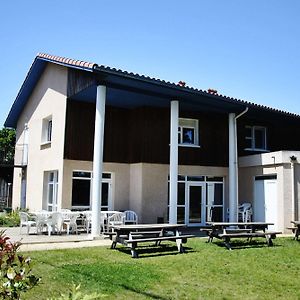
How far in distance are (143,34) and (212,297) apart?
7.84 metres

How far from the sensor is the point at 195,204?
18797 mm

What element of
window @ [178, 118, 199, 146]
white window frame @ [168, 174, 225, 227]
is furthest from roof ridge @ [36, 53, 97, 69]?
white window frame @ [168, 174, 225, 227]

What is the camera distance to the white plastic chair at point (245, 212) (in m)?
18.4

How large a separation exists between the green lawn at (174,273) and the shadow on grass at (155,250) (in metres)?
0.03

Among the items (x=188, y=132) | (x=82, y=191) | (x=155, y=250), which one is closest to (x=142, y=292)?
(x=155, y=250)

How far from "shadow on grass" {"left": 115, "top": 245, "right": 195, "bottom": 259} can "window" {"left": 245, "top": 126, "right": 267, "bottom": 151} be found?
1021cm

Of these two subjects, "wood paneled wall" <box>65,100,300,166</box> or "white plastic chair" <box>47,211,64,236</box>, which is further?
"wood paneled wall" <box>65,100,300,166</box>

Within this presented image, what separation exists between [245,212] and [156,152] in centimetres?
519

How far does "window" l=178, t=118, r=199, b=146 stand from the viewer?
62.2ft

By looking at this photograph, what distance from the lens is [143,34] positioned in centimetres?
1147

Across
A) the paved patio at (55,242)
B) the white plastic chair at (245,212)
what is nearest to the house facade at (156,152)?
the white plastic chair at (245,212)

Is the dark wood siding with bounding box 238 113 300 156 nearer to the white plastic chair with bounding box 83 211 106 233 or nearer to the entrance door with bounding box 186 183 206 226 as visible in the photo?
the entrance door with bounding box 186 183 206 226

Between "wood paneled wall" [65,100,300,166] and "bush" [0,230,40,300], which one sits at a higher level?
"wood paneled wall" [65,100,300,166]

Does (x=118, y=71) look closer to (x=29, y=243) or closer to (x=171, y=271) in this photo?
(x=29, y=243)
